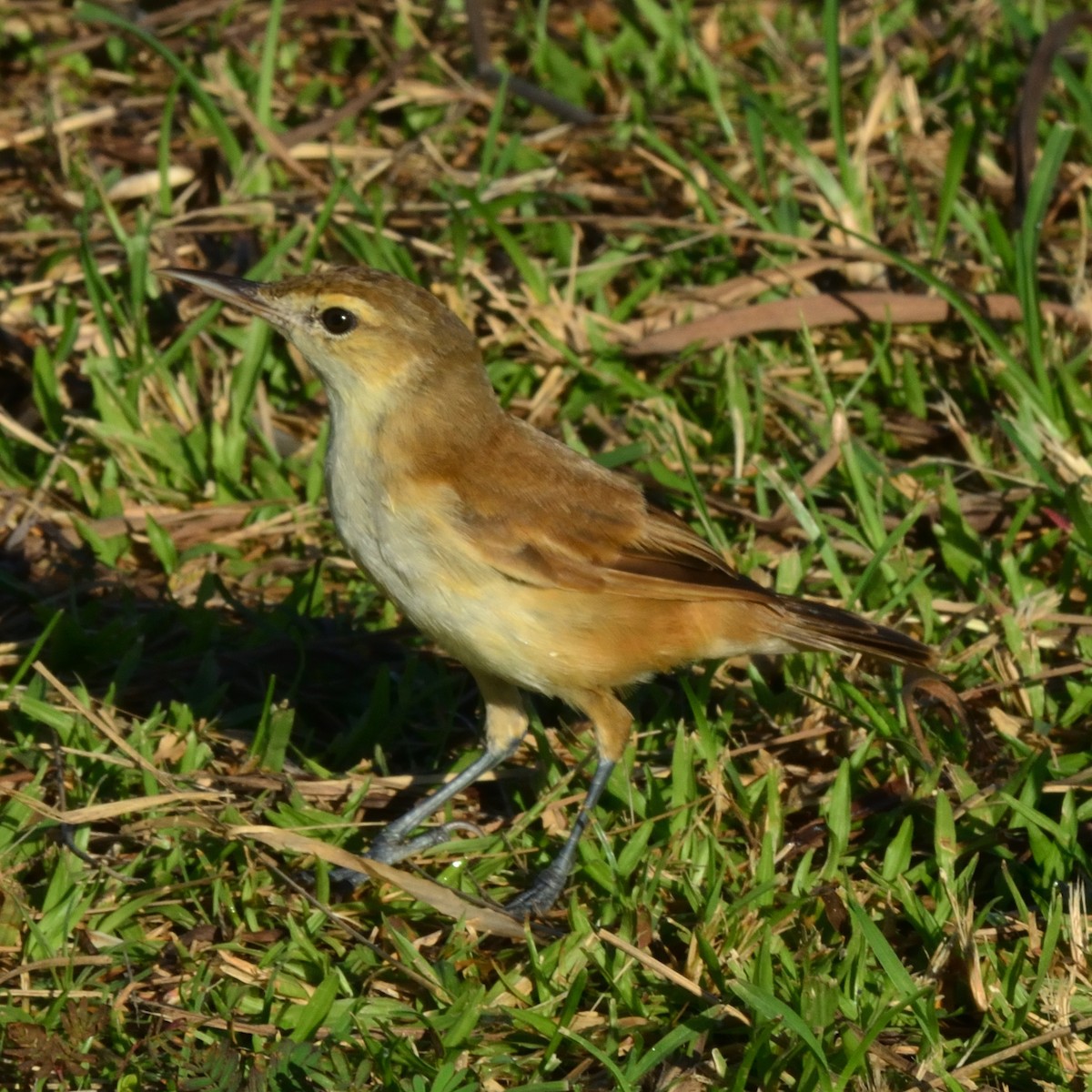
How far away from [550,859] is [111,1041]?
1.50 m

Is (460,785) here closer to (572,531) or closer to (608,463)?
(572,531)

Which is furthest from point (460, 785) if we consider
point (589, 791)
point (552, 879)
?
point (552, 879)

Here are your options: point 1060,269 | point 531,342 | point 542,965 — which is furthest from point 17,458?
point 1060,269

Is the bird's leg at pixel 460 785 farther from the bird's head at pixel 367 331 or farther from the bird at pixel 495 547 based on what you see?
the bird's head at pixel 367 331

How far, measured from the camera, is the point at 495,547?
5047 millimetres

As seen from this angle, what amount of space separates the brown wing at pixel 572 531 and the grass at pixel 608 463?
0.59m

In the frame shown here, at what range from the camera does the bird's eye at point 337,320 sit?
5.35 meters

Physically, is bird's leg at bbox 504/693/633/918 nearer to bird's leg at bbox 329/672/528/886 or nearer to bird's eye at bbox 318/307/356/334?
bird's leg at bbox 329/672/528/886

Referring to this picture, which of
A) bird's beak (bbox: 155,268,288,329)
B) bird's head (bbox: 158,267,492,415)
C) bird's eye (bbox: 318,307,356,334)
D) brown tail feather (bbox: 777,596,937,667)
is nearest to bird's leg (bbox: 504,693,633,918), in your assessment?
brown tail feather (bbox: 777,596,937,667)

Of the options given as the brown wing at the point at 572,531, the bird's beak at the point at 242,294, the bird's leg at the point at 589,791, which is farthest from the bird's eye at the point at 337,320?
the bird's leg at the point at 589,791

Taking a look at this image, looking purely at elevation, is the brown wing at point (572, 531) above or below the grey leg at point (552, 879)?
above

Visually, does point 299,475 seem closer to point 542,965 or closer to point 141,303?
point 141,303

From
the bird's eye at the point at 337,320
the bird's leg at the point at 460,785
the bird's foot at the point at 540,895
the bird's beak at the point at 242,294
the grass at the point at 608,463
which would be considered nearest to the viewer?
the grass at the point at 608,463

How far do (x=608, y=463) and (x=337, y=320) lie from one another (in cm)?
166
